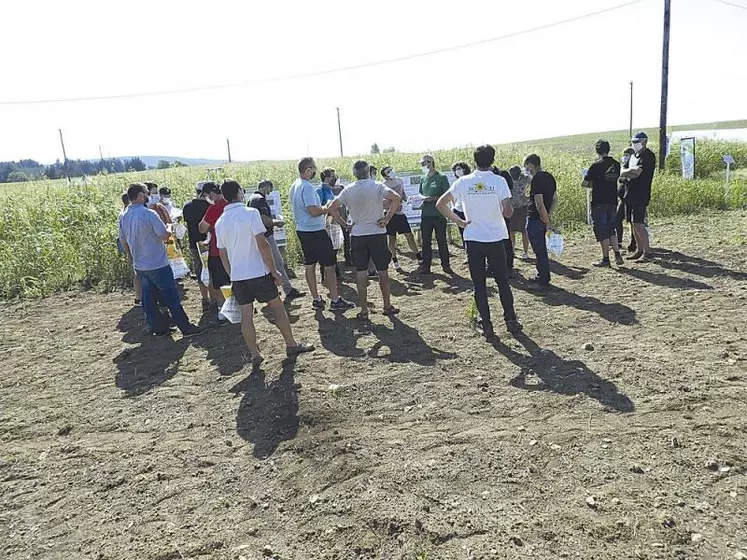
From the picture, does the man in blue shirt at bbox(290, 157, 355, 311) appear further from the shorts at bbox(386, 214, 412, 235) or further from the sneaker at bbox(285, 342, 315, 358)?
the shorts at bbox(386, 214, 412, 235)

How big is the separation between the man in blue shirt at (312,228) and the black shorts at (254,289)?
1.58m

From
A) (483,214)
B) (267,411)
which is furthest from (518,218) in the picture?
(267,411)

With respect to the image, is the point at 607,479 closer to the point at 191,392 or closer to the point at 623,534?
the point at 623,534

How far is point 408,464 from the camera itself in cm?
372

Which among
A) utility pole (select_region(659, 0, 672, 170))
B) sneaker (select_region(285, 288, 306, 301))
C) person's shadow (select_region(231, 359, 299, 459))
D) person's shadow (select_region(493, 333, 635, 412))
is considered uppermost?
utility pole (select_region(659, 0, 672, 170))

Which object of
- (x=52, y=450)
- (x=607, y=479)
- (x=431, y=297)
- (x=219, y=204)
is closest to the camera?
(x=607, y=479)

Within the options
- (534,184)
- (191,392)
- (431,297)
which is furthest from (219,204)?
(534,184)

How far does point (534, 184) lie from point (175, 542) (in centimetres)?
574

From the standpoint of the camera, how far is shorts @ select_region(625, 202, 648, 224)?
27.6 feet

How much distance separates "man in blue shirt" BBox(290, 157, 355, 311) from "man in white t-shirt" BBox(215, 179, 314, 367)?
1.55 meters

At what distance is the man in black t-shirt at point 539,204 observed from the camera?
715cm

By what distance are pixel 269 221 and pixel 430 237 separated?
10.1 ft

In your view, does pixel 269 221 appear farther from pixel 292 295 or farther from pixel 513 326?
pixel 513 326

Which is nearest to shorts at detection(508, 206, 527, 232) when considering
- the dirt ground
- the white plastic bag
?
the white plastic bag
